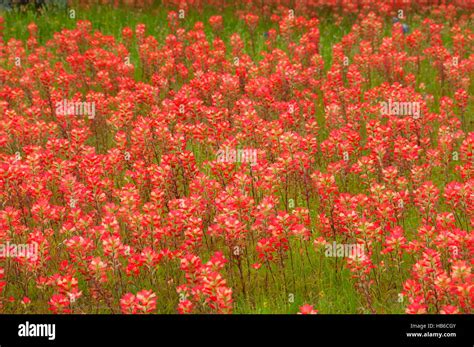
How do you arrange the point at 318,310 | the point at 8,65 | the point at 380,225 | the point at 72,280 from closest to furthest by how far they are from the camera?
the point at 72,280, the point at 318,310, the point at 380,225, the point at 8,65

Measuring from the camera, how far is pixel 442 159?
8.91 m

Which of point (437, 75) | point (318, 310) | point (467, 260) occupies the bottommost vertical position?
point (318, 310)

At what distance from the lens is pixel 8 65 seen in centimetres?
1366

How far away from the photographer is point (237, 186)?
24.8ft

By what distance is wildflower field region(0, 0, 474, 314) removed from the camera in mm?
6500

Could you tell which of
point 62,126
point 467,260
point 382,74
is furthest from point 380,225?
point 382,74

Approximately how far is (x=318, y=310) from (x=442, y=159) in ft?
10.9

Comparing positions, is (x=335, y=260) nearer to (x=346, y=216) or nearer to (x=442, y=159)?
(x=346, y=216)

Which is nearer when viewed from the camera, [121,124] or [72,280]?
[72,280]

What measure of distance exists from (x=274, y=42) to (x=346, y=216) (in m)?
8.25

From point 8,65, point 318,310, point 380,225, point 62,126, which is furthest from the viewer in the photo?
point 8,65

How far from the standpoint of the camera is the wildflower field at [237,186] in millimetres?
6500

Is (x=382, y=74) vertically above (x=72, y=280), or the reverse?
(x=382, y=74)
